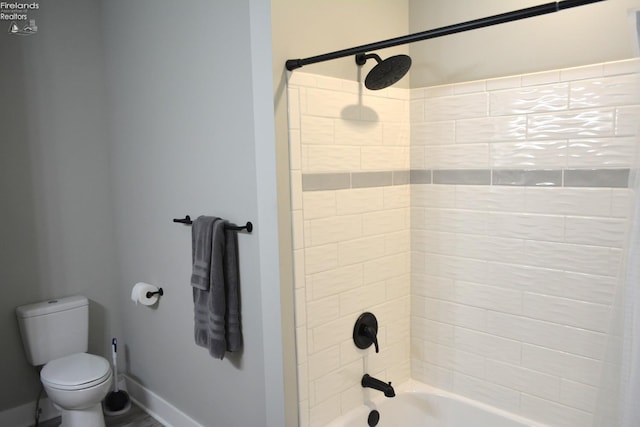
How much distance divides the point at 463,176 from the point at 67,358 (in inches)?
92.5

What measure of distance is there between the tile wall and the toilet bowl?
1.23m

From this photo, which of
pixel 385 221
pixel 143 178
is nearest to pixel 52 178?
pixel 143 178

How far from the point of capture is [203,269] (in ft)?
6.59

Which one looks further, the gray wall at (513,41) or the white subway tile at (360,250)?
the white subway tile at (360,250)

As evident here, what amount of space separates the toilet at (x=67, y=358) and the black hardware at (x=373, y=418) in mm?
1409

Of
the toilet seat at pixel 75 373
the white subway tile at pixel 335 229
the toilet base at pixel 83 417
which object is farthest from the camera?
the toilet base at pixel 83 417

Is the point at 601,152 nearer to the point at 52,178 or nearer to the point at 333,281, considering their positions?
the point at 333,281

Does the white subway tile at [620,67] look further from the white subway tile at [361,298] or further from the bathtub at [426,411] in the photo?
the bathtub at [426,411]

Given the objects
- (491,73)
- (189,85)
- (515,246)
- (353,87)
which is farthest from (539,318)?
(189,85)

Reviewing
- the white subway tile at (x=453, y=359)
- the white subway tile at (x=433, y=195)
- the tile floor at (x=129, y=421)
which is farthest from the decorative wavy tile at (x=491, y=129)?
the tile floor at (x=129, y=421)

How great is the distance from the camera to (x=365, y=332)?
2.02 meters

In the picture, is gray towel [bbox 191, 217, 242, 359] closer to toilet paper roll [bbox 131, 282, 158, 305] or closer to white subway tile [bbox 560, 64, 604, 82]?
toilet paper roll [bbox 131, 282, 158, 305]

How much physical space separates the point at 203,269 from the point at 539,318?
1.44 meters

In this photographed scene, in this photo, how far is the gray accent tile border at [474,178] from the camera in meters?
1.68
